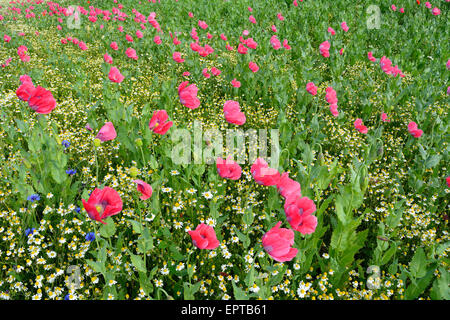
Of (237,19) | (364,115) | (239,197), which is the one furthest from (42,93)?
(237,19)

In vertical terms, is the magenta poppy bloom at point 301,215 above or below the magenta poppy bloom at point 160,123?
below

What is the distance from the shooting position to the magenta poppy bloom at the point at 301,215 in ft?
5.89

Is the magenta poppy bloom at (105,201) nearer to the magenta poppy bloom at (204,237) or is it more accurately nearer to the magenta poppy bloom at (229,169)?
the magenta poppy bloom at (204,237)

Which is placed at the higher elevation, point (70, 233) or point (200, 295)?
point (70, 233)

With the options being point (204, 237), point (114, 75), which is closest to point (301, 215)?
point (204, 237)

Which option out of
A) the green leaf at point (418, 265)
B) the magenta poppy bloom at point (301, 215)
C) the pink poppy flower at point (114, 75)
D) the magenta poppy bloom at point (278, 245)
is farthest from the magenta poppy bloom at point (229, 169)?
the pink poppy flower at point (114, 75)

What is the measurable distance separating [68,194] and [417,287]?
280cm

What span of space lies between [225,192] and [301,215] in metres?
1.40

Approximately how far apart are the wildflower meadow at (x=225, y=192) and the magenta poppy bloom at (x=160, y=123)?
23mm

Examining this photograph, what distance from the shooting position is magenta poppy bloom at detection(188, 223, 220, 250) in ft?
5.80

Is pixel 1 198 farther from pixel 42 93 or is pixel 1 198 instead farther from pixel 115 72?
pixel 115 72

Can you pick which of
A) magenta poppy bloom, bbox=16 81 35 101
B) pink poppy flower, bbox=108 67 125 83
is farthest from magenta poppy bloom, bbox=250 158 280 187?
pink poppy flower, bbox=108 67 125 83

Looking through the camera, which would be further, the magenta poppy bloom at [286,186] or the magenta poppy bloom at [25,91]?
the magenta poppy bloom at [25,91]
